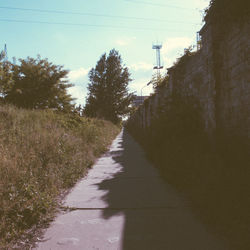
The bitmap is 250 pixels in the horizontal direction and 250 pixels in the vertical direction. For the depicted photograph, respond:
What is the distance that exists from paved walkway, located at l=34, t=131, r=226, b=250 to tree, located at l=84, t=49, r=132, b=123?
3793cm

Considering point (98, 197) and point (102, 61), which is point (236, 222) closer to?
point (98, 197)

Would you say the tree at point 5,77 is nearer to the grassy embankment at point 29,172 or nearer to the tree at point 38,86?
the tree at point 38,86

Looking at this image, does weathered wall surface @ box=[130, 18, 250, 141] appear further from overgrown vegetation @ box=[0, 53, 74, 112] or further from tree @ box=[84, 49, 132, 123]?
tree @ box=[84, 49, 132, 123]

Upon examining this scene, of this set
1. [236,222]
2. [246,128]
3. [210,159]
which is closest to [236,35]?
[246,128]

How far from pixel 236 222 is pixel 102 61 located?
43.8 metres

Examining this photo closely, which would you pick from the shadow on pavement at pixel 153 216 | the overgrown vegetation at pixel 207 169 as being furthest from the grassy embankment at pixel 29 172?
the overgrown vegetation at pixel 207 169

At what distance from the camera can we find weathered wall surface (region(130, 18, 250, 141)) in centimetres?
476

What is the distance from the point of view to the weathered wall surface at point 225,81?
476cm

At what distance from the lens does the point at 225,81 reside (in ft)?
18.6

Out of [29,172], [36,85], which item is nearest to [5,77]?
[36,85]

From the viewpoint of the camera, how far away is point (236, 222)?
2844 millimetres

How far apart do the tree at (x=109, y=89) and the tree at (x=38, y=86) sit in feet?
50.5

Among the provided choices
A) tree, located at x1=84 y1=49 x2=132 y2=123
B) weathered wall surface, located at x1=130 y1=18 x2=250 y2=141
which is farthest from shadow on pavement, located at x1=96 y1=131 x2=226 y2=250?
tree, located at x1=84 y1=49 x2=132 y2=123

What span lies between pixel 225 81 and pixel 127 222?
4076 mm
